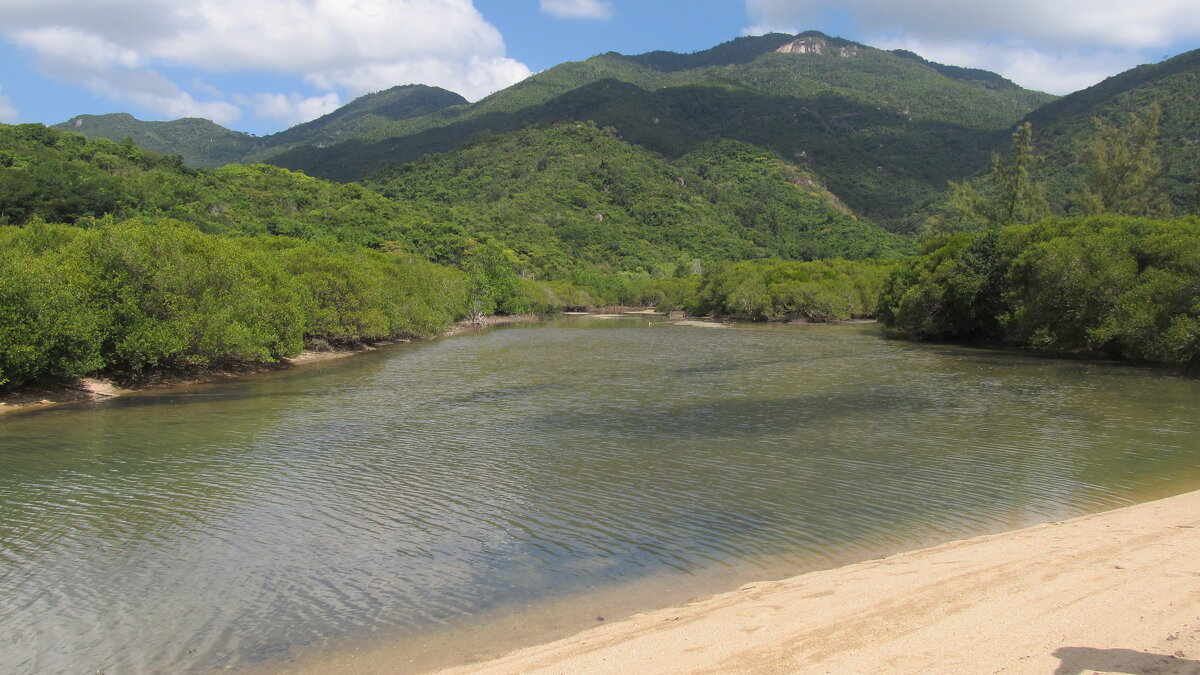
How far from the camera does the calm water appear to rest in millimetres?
11117

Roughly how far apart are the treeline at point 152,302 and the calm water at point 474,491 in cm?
288

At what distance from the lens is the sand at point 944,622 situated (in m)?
7.02

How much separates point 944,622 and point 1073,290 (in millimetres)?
46507

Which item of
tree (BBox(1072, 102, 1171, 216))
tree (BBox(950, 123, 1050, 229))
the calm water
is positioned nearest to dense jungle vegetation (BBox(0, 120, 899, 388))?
the calm water

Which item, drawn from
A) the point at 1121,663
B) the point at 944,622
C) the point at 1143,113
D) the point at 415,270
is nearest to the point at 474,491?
the point at 944,622

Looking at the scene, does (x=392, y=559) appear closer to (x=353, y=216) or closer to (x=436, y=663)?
(x=436, y=663)

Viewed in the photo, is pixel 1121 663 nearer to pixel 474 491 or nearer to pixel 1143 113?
pixel 474 491

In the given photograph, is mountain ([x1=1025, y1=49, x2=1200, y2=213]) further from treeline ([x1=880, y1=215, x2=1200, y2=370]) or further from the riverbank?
the riverbank

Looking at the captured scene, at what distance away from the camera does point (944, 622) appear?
26.5 feet

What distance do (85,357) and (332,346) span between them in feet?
83.7

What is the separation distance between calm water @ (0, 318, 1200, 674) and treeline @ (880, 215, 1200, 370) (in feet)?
17.2

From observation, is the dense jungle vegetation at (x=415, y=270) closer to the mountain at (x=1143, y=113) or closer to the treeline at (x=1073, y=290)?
the treeline at (x=1073, y=290)

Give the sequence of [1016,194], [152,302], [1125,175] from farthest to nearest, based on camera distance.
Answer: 1. [1016,194]
2. [1125,175]
3. [152,302]

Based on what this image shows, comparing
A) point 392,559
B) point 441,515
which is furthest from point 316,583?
point 441,515
